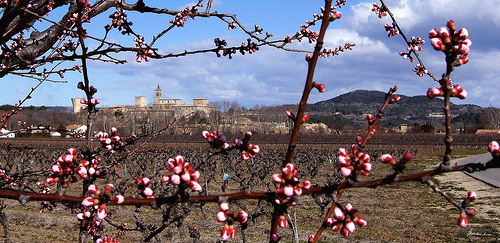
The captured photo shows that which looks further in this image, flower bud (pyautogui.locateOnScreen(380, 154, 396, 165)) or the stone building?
the stone building

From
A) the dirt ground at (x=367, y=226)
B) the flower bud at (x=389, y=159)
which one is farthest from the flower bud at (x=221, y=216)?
the dirt ground at (x=367, y=226)

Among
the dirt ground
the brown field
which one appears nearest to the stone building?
the brown field

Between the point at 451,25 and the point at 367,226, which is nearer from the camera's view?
the point at 451,25

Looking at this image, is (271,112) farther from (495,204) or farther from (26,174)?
(26,174)

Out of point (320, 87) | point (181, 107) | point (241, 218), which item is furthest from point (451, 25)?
point (181, 107)

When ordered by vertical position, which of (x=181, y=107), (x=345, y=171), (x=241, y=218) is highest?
(x=181, y=107)

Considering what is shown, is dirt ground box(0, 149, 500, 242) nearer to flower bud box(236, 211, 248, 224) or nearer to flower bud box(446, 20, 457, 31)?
flower bud box(236, 211, 248, 224)

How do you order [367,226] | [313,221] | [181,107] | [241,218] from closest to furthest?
1. [241,218]
2. [367,226]
3. [313,221]
4. [181,107]

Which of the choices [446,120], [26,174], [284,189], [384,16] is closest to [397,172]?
[446,120]

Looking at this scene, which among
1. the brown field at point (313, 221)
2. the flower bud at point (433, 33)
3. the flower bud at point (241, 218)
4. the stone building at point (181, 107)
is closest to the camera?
the flower bud at point (433, 33)

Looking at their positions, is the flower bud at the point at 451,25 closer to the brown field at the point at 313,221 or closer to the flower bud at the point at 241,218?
the flower bud at the point at 241,218

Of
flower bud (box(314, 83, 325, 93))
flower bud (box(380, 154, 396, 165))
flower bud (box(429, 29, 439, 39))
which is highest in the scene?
flower bud (box(429, 29, 439, 39))

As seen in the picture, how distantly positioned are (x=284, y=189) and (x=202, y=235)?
9.92 meters

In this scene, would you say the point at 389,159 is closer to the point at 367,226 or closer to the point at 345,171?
the point at 345,171
